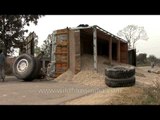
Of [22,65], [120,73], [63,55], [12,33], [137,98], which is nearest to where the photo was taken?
[137,98]

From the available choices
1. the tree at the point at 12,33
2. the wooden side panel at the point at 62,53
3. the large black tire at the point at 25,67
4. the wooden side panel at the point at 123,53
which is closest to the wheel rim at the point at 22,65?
the large black tire at the point at 25,67

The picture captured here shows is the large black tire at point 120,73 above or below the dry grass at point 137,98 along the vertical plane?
above

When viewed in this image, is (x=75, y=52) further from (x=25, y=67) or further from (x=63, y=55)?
(x=25, y=67)

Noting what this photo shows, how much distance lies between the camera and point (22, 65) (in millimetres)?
15125

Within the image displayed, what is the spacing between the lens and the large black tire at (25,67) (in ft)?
47.0

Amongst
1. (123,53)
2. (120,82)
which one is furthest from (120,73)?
(123,53)

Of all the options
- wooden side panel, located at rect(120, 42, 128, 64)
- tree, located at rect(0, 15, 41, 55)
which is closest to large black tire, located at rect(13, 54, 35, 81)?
wooden side panel, located at rect(120, 42, 128, 64)

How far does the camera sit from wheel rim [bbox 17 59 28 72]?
1489 cm

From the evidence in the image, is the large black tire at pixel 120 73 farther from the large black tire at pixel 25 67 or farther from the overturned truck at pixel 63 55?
the large black tire at pixel 25 67

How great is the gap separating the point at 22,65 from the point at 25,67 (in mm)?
320
